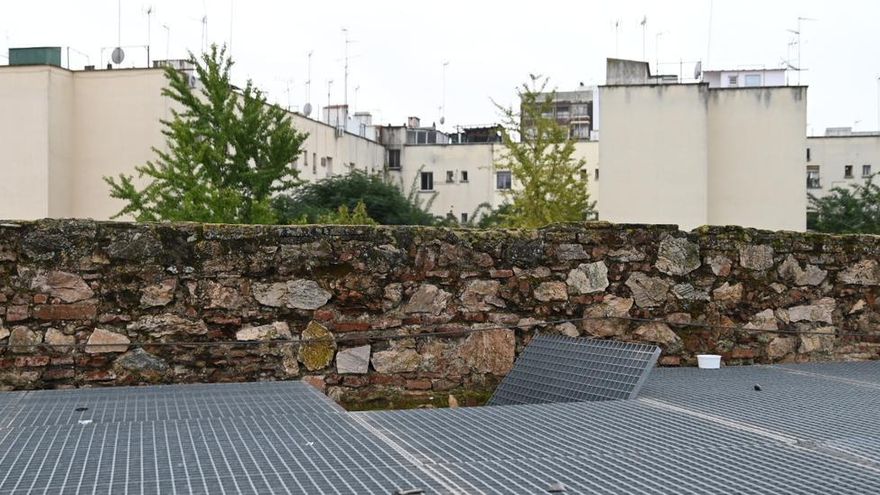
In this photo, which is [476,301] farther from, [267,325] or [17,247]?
[17,247]

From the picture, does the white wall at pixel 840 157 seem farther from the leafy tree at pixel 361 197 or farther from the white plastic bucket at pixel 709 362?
the white plastic bucket at pixel 709 362

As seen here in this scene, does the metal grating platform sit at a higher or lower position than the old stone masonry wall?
lower

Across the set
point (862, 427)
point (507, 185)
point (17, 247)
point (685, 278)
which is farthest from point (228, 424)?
point (507, 185)

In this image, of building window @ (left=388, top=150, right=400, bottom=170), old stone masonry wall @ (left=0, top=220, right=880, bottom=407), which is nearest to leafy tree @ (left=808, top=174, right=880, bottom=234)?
building window @ (left=388, top=150, right=400, bottom=170)

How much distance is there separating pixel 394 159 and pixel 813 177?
21.7 meters

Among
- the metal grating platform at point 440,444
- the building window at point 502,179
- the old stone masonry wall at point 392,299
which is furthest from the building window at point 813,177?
the metal grating platform at point 440,444

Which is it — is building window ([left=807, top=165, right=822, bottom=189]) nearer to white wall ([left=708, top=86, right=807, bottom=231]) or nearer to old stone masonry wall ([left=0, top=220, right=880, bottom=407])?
white wall ([left=708, top=86, right=807, bottom=231])

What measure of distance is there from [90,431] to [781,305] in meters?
4.88

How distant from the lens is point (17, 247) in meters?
5.66

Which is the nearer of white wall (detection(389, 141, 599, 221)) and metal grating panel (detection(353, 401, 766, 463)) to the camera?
metal grating panel (detection(353, 401, 766, 463))

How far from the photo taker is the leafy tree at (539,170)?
2411 cm

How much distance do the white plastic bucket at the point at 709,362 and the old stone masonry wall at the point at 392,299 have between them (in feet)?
0.44

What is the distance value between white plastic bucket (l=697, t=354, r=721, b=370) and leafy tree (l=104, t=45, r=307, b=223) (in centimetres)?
1355

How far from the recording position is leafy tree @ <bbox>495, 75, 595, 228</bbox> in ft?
79.1
